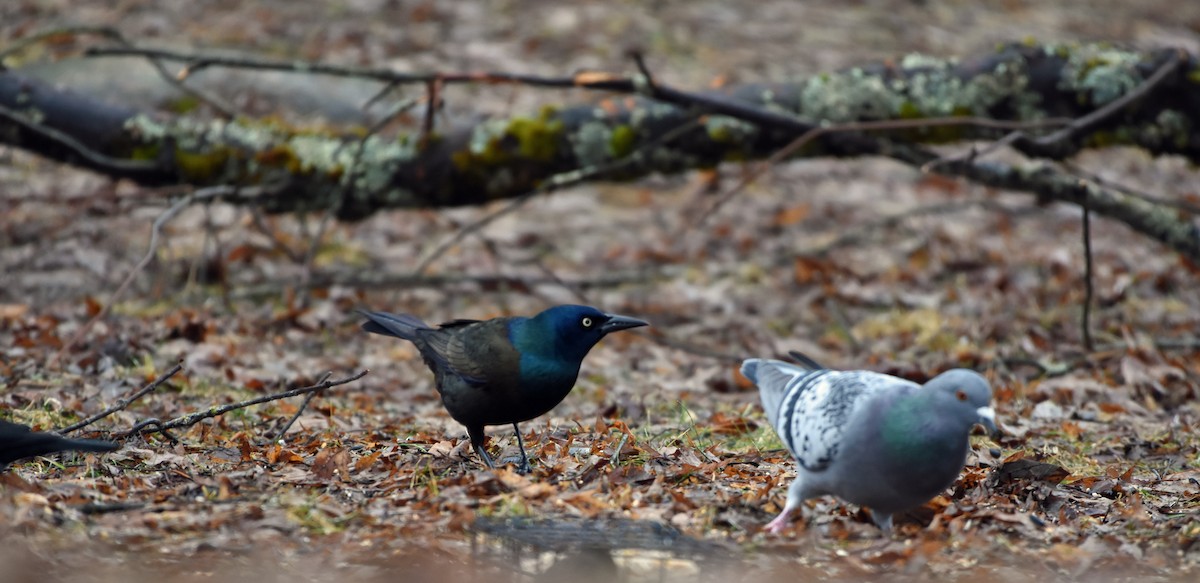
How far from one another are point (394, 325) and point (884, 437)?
2.75m

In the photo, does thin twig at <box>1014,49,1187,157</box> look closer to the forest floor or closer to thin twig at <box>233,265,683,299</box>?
the forest floor

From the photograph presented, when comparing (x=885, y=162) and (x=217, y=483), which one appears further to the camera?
(x=885, y=162)

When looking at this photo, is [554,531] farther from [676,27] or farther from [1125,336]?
[676,27]

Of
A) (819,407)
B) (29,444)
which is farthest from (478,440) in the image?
(29,444)

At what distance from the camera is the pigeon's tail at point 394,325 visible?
18.7ft

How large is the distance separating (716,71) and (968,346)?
713cm

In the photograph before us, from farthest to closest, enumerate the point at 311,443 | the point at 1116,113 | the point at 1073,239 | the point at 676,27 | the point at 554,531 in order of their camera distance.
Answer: the point at 676,27 < the point at 1073,239 < the point at 1116,113 < the point at 311,443 < the point at 554,531

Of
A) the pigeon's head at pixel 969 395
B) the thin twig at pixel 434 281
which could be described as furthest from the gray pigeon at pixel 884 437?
the thin twig at pixel 434 281

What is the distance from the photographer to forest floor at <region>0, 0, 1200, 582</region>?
4211 millimetres

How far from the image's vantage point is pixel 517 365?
16.7 ft

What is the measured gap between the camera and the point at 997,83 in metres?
8.23

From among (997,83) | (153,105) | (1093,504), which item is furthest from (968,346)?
(153,105)

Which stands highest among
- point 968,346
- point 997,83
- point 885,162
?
point 997,83

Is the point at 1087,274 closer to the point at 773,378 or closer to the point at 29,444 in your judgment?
the point at 773,378
